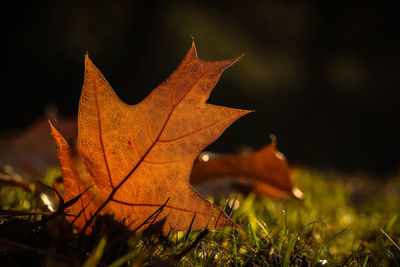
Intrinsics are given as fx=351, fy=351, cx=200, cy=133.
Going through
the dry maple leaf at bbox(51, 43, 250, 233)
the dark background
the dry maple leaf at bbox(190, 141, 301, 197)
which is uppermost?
the dry maple leaf at bbox(51, 43, 250, 233)

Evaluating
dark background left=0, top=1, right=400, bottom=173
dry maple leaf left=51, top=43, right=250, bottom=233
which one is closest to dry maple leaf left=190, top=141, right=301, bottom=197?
dry maple leaf left=51, top=43, right=250, bottom=233

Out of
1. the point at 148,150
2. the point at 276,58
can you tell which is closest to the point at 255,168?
the point at 148,150

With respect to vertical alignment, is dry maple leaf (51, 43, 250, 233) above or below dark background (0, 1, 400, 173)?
above

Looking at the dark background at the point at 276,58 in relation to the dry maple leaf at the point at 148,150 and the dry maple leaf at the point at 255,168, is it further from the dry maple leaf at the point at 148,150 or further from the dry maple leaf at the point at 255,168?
the dry maple leaf at the point at 148,150

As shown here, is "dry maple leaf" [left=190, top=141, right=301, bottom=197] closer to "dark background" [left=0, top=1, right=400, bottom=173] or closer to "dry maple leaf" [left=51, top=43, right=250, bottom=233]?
"dry maple leaf" [left=51, top=43, right=250, bottom=233]

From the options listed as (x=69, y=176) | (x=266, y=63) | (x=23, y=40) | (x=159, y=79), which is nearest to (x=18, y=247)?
(x=69, y=176)

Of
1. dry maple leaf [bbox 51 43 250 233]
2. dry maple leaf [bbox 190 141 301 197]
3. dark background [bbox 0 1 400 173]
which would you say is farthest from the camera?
dark background [bbox 0 1 400 173]

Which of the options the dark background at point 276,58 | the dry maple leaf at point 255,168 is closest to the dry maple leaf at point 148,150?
the dry maple leaf at point 255,168
